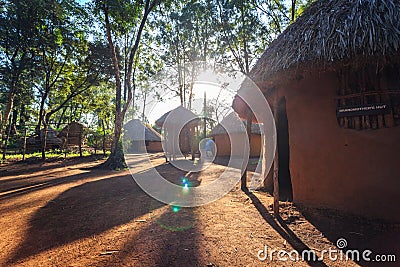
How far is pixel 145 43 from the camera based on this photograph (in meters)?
17.8

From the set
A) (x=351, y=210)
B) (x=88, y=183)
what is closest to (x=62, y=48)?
(x=88, y=183)

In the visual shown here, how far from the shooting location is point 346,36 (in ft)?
10.4

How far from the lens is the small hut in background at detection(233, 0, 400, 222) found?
124 inches

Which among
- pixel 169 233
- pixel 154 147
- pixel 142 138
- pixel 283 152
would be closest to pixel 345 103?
pixel 283 152

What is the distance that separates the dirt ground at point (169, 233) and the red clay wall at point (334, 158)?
0.29 meters

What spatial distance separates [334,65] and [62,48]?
17426 mm

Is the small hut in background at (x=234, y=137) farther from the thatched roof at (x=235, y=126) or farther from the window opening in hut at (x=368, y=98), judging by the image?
the window opening in hut at (x=368, y=98)

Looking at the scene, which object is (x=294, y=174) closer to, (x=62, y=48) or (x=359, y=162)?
(x=359, y=162)

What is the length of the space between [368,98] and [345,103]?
0.33m

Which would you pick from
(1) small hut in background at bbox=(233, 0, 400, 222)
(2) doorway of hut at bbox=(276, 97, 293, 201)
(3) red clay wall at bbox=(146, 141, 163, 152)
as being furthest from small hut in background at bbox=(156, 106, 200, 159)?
(3) red clay wall at bbox=(146, 141, 163, 152)

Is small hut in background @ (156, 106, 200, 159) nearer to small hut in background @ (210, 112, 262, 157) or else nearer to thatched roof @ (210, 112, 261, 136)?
small hut in background @ (210, 112, 262, 157)

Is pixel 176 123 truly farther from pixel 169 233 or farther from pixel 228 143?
pixel 169 233

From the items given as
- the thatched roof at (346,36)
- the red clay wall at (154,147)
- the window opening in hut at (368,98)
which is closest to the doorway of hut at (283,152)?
the window opening in hut at (368,98)

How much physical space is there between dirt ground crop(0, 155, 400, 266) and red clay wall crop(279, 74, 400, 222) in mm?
292
